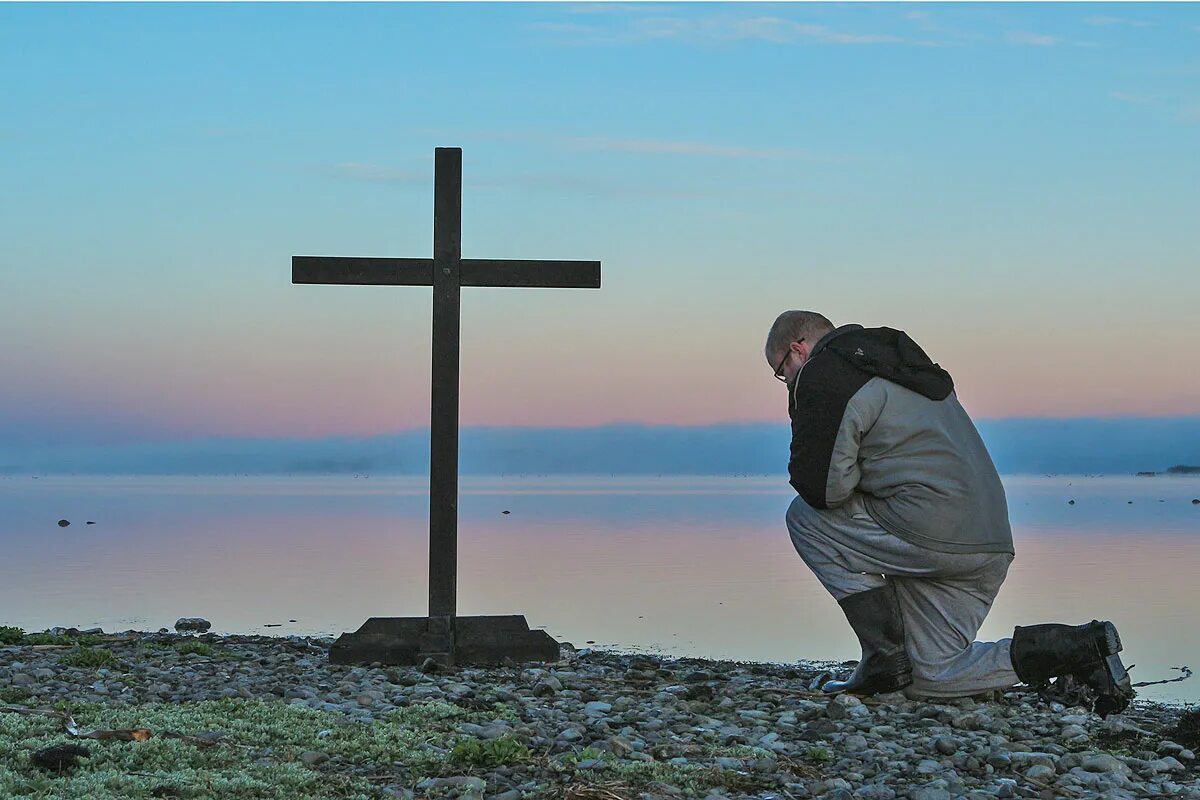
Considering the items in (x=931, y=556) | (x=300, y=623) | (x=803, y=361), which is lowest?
(x=300, y=623)

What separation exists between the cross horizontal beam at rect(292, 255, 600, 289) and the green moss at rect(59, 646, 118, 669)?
8.82ft

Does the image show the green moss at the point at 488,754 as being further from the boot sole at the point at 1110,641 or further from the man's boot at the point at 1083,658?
the boot sole at the point at 1110,641

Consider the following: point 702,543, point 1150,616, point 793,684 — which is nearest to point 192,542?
point 702,543

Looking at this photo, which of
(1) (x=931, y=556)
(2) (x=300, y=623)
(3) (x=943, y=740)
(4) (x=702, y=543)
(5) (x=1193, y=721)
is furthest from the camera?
(4) (x=702, y=543)

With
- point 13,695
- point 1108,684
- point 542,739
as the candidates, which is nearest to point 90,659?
point 13,695

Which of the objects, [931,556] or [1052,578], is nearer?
[931,556]

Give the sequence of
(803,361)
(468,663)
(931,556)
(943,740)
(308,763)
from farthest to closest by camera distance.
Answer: (468,663)
(803,361)
(931,556)
(943,740)
(308,763)

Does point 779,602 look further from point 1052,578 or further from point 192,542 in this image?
point 192,542

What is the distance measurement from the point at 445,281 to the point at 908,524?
3484 millimetres

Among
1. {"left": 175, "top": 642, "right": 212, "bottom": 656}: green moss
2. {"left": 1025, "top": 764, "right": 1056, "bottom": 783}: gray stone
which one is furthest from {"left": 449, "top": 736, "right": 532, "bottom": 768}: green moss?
{"left": 175, "top": 642, "right": 212, "bottom": 656}: green moss

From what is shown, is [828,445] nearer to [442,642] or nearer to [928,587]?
[928,587]

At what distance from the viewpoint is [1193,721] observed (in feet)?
20.3

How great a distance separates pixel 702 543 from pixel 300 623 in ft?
37.4

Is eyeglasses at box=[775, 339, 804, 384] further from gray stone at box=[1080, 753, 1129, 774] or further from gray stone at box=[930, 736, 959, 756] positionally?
gray stone at box=[1080, 753, 1129, 774]
